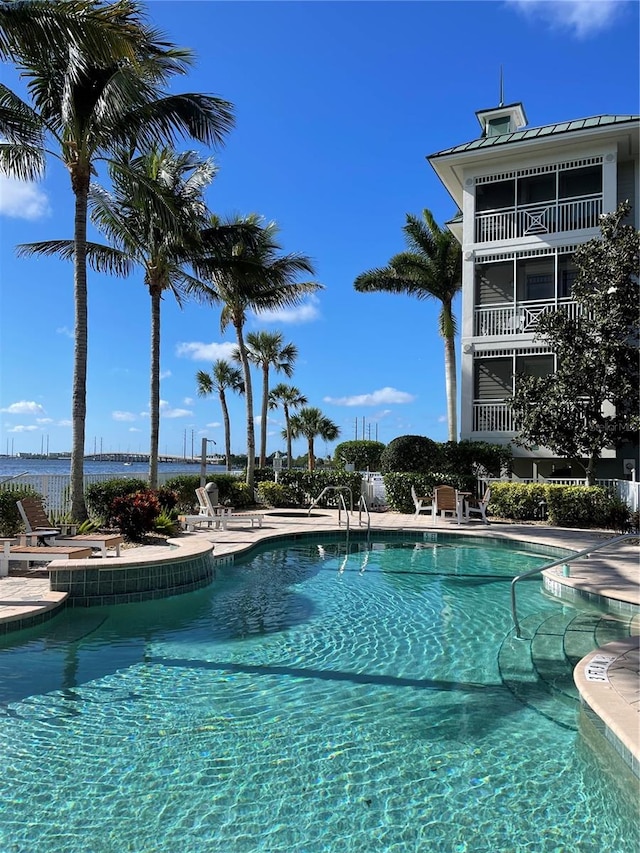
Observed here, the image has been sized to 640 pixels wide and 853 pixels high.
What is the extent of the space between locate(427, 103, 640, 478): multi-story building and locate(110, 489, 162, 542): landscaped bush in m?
11.4

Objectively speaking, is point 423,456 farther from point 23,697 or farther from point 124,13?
point 23,697

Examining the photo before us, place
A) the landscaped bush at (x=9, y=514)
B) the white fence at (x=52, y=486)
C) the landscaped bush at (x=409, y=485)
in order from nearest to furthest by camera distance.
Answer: the landscaped bush at (x=9, y=514) → the white fence at (x=52, y=486) → the landscaped bush at (x=409, y=485)

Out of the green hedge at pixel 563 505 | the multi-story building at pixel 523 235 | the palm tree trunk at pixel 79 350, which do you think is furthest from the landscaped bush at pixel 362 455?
the palm tree trunk at pixel 79 350

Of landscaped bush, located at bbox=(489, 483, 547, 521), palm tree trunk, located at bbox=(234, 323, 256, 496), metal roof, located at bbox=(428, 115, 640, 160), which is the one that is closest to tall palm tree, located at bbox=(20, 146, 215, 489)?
palm tree trunk, located at bbox=(234, 323, 256, 496)

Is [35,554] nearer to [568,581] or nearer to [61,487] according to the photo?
[61,487]

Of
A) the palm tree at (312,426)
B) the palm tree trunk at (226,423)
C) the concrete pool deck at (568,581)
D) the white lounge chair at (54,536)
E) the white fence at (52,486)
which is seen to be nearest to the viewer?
the concrete pool deck at (568,581)

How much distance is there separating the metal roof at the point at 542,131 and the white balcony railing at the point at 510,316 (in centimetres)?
514

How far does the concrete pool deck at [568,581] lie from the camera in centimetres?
407

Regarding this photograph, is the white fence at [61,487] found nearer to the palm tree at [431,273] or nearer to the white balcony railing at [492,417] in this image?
the white balcony railing at [492,417]

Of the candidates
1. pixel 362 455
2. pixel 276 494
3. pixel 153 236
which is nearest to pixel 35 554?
pixel 153 236

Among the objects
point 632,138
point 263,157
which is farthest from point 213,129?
point 632,138

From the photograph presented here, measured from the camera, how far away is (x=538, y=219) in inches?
747

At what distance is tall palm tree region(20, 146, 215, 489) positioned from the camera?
13938 mm

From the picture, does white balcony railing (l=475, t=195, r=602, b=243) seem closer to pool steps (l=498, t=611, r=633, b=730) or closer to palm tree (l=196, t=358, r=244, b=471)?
pool steps (l=498, t=611, r=633, b=730)
